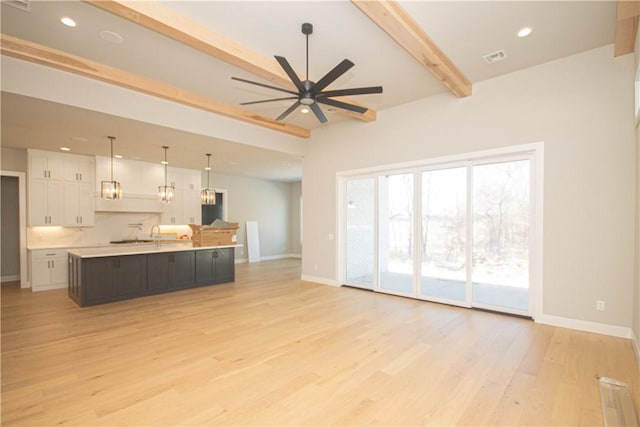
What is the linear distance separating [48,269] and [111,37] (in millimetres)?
5363

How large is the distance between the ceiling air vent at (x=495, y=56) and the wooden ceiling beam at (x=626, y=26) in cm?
102

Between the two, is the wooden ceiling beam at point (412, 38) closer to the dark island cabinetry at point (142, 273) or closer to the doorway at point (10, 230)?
the dark island cabinetry at point (142, 273)

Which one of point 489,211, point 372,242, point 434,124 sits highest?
point 434,124

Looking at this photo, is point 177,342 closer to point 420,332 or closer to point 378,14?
point 420,332

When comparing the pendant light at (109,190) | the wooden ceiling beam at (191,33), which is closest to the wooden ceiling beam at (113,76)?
the wooden ceiling beam at (191,33)

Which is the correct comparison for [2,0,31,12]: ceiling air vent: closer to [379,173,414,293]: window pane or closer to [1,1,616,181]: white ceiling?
[1,1,616,181]: white ceiling

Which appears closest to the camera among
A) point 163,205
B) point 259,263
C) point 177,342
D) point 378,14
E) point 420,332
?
point 378,14

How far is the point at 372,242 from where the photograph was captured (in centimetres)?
603

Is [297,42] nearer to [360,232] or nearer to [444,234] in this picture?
[444,234]

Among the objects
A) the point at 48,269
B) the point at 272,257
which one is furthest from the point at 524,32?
the point at 272,257

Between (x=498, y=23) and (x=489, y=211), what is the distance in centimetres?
247

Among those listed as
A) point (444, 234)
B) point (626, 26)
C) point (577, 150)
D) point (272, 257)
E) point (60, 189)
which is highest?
point (626, 26)

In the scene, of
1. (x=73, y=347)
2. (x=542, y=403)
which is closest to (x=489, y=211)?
(x=542, y=403)

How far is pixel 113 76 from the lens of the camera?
158 inches
